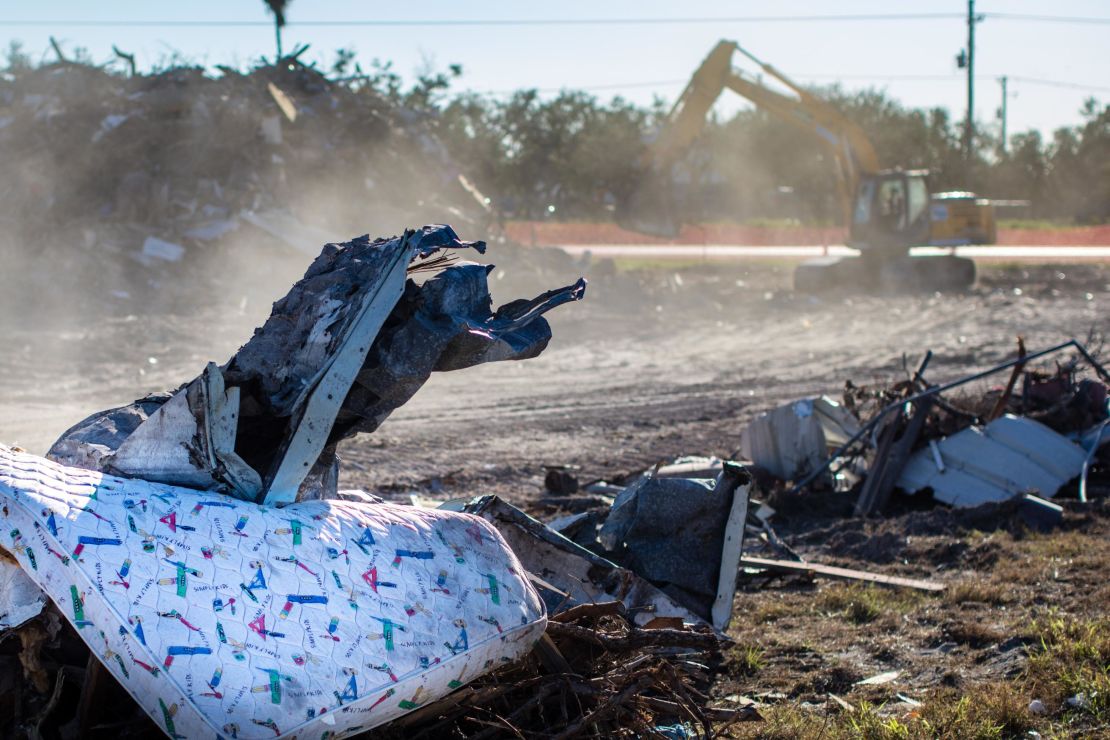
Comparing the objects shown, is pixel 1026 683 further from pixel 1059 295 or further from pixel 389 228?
pixel 1059 295

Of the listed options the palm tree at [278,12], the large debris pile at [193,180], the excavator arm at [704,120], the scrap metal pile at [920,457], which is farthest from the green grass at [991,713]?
the palm tree at [278,12]

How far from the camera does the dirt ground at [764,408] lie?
16.3ft

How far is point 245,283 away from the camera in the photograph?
17.2 m

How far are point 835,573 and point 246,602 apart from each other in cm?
436

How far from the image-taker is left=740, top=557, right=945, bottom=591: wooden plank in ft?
20.7

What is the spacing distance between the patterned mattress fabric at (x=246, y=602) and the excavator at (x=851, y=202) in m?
18.8

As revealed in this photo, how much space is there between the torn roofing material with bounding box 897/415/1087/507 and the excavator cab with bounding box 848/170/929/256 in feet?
48.2

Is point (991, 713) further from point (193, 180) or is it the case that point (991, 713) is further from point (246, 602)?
point (193, 180)

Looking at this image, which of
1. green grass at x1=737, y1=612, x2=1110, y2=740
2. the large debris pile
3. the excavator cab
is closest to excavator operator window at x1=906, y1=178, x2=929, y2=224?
the excavator cab

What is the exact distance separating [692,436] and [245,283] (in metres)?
9.04

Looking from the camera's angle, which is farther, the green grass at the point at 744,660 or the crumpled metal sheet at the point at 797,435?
the crumpled metal sheet at the point at 797,435

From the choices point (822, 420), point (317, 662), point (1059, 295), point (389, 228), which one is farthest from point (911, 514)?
point (1059, 295)

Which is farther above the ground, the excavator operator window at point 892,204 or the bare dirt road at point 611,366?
the excavator operator window at point 892,204

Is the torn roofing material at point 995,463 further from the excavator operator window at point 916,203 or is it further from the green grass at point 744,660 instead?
the excavator operator window at point 916,203
